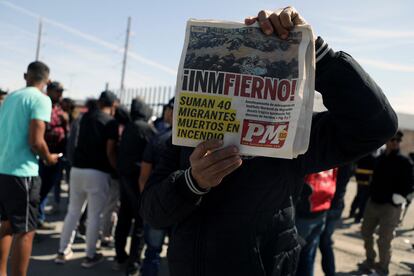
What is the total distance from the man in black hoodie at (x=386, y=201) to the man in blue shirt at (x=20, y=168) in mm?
4058

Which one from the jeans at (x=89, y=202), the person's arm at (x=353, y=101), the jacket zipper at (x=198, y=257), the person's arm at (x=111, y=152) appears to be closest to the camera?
the person's arm at (x=353, y=101)

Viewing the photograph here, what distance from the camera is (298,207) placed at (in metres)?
3.27

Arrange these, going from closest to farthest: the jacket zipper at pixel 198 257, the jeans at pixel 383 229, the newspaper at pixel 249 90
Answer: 1. the newspaper at pixel 249 90
2. the jacket zipper at pixel 198 257
3. the jeans at pixel 383 229

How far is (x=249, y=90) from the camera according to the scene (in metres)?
1.17

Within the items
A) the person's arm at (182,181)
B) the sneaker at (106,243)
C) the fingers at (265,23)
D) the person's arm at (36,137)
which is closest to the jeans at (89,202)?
the sneaker at (106,243)

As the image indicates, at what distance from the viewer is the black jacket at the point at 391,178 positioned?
486 cm

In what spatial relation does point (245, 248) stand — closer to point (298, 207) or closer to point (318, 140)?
point (318, 140)

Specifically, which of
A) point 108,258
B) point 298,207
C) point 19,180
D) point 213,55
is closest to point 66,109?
point 108,258

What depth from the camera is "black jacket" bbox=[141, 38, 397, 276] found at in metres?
1.35

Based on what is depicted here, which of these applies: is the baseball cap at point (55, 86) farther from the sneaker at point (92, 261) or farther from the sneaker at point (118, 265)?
the sneaker at point (118, 265)

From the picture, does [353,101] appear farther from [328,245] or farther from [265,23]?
[328,245]

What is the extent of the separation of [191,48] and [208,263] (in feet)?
2.65

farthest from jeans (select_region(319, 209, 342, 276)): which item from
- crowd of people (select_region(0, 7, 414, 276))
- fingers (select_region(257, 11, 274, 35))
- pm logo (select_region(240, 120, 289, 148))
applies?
fingers (select_region(257, 11, 274, 35))

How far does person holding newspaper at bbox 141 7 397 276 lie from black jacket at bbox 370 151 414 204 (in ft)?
12.5
